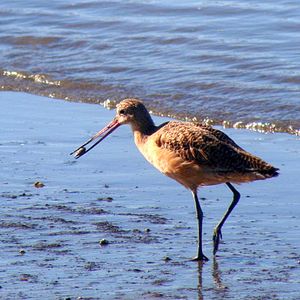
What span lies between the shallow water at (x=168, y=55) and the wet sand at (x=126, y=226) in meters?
1.27

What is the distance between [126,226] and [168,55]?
20.2 feet

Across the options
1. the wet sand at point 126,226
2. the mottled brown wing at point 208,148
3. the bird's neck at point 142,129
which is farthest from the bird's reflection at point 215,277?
the bird's neck at point 142,129

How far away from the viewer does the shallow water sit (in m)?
11.2

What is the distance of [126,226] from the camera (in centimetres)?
721

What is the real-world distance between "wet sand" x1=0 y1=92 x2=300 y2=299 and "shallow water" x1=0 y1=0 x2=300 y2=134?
4.16ft

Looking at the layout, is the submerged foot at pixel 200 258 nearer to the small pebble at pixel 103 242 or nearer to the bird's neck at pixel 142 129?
the small pebble at pixel 103 242

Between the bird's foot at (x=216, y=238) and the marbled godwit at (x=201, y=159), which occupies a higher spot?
the marbled godwit at (x=201, y=159)

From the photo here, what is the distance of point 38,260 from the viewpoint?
6.50 metres

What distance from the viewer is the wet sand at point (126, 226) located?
6.13 metres

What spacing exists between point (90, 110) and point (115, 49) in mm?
2853

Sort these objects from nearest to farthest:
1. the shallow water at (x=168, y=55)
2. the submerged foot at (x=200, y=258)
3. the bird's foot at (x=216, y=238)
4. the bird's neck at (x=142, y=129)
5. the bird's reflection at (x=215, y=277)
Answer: the bird's reflection at (x=215, y=277), the submerged foot at (x=200, y=258), the bird's foot at (x=216, y=238), the bird's neck at (x=142, y=129), the shallow water at (x=168, y=55)

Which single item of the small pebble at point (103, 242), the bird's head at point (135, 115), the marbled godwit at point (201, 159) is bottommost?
the small pebble at point (103, 242)

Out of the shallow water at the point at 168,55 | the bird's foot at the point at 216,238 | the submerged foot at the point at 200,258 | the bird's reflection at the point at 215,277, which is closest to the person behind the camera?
the bird's reflection at the point at 215,277

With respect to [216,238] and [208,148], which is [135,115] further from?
[216,238]
